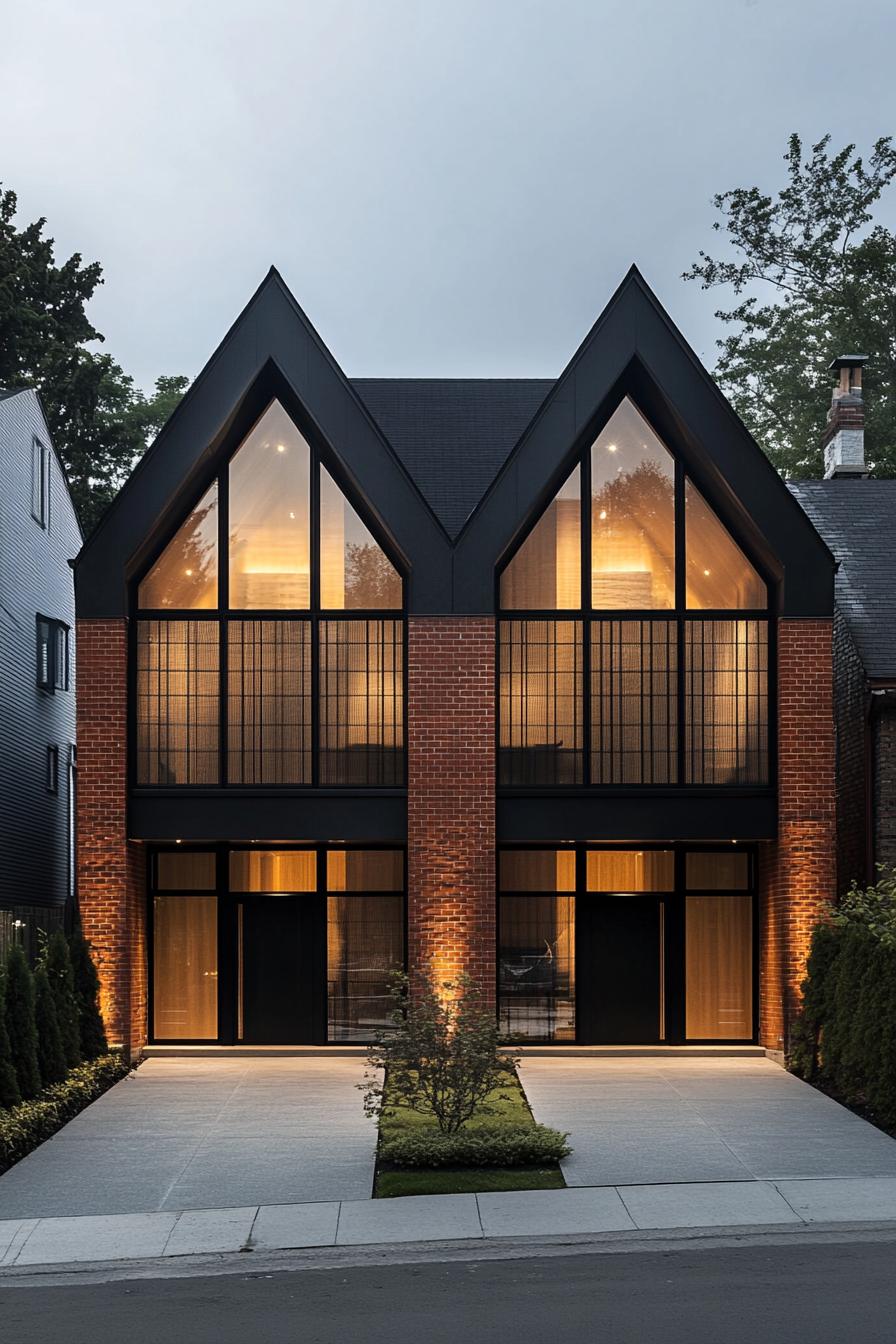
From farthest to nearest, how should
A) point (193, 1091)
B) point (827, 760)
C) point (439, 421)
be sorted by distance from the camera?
point (439, 421) → point (827, 760) → point (193, 1091)

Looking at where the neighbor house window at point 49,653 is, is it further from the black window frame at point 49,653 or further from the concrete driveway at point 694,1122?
the concrete driveway at point 694,1122

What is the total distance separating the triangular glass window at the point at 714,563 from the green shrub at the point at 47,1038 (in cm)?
1001

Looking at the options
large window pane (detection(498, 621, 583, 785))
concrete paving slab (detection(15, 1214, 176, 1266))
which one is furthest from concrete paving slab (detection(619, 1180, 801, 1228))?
large window pane (detection(498, 621, 583, 785))

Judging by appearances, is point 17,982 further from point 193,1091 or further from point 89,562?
point 89,562

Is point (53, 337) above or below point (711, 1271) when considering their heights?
above

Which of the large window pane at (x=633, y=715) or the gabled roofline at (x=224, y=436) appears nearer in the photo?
the gabled roofline at (x=224, y=436)

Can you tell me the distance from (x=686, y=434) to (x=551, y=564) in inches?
99.7

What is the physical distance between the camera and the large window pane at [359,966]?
70.4 ft

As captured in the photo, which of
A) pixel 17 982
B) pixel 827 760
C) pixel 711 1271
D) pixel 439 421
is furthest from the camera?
pixel 439 421

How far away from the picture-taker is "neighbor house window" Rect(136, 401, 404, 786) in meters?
21.0

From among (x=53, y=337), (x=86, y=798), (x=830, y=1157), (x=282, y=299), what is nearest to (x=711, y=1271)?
(x=830, y=1157)

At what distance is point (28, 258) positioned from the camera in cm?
4656

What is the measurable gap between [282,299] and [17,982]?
9.76m

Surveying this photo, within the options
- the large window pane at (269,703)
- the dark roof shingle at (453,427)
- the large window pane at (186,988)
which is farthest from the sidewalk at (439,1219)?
the dark roof shingle at (453,427)
